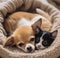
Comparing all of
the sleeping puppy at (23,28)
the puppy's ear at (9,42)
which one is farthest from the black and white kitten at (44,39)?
the puppy's ear at (9,42)

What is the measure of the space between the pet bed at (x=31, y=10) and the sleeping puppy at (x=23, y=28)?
4cm

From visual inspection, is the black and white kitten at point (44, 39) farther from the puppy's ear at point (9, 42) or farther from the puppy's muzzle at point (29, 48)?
the puppy's ear at point (9, 42)

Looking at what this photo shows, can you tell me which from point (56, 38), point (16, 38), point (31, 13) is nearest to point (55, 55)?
point (56, 38)

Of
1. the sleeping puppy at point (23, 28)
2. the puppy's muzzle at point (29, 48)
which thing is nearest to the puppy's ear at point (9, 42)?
the sleeping puppy at point (23, 28)

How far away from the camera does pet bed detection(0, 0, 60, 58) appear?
1087 mm

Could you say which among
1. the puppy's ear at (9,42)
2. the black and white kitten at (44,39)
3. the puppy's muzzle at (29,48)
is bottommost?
the puppy's ear at (9,42)

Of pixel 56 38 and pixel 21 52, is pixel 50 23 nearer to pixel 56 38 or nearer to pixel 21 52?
pixel 56 38

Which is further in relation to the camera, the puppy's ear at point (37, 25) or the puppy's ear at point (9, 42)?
the puppy's ear at point (37, 25)

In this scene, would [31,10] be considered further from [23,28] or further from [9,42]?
[9,42]

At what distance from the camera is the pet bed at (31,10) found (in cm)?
109

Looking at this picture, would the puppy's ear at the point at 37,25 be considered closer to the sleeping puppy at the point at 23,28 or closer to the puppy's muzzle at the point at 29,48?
the sleeping puppy at the point at 23,28

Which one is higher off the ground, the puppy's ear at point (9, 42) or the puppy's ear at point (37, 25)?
the puppy's ear at point (37, 25)

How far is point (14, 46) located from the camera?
3.98ft

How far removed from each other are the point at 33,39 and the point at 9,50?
0.58 ft
